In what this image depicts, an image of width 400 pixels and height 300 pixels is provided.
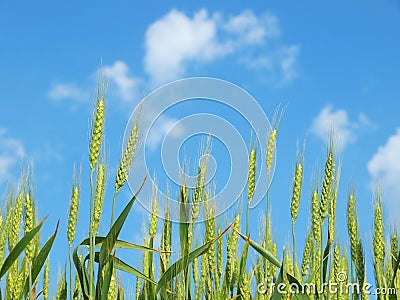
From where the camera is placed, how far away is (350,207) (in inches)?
107

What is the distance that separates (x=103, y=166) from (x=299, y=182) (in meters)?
0.85

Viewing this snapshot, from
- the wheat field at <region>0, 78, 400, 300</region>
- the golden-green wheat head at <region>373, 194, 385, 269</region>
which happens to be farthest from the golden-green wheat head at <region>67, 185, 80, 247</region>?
the golden-green wheat head at <region>373, 194, 385, 269</region>

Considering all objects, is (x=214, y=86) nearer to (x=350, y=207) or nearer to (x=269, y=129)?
(x=269, y=129)

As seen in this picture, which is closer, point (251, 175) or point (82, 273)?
point (82, 273)

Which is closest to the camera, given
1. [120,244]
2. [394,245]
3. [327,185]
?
[120,244]

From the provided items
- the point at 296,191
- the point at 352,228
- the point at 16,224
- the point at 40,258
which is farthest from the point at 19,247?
the point at 352,228

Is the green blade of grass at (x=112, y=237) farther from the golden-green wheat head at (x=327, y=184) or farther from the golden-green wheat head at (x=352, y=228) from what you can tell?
the golden-green wheat head at (x=352, y=228)

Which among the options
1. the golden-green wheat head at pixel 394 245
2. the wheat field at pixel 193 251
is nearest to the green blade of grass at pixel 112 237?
the wheat field at pixel 193 251

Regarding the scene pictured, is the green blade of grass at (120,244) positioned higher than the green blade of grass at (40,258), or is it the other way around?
the green blade of grass at (120,244)

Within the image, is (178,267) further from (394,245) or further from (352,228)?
(394,245)

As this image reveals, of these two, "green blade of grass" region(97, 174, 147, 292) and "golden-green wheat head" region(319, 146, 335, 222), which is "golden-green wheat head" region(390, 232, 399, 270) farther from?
"green blade of grass" region(97, 174, 147, 292)

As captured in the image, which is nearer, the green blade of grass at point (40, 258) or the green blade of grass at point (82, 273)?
the green blade of grass at point (82, 273)

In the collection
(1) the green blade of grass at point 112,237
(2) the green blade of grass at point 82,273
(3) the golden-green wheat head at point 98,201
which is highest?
(3) the golden-green wheat head at point 98,201

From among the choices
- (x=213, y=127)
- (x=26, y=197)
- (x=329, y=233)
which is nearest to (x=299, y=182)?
(x=329, y=233)
